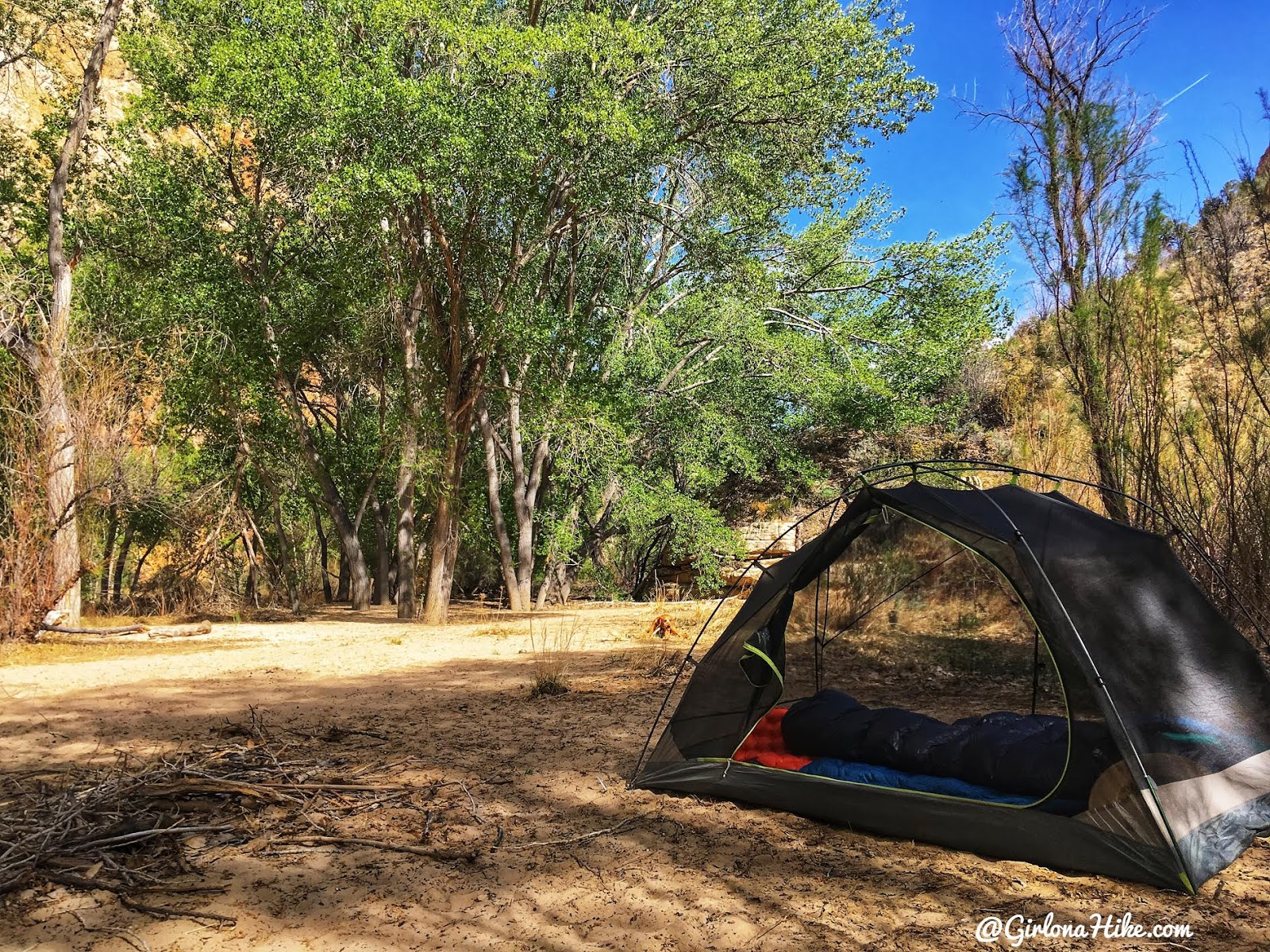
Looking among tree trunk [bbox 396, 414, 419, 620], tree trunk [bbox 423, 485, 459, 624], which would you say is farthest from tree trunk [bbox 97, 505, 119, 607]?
tree trunk [bbox 423, 485, 459, 624]

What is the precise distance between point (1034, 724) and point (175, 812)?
4.23 m

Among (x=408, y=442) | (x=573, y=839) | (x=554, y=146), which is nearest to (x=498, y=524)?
(x=408, y=442)

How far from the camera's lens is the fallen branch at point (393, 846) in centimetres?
377

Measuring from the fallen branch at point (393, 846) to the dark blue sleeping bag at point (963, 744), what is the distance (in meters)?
1.91

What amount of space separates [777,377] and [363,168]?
30.1 feet

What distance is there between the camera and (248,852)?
3.80 metres

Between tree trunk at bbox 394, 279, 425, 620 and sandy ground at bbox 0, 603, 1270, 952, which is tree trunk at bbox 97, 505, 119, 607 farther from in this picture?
sandy ground at bbox 0, 603, 1270, 952

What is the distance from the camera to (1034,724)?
4.43 metres

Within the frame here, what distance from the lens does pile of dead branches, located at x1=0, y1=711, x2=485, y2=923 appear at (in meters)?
3.46

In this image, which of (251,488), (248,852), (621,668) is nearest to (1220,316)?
(621,668)

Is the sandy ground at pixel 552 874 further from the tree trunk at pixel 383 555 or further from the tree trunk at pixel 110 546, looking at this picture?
the tree trunk at pixel 383 555

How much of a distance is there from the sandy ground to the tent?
0.16 metres

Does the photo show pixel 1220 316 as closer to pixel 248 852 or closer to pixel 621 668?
pixel 621 668

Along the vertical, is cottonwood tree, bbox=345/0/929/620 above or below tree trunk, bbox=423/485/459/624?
above
